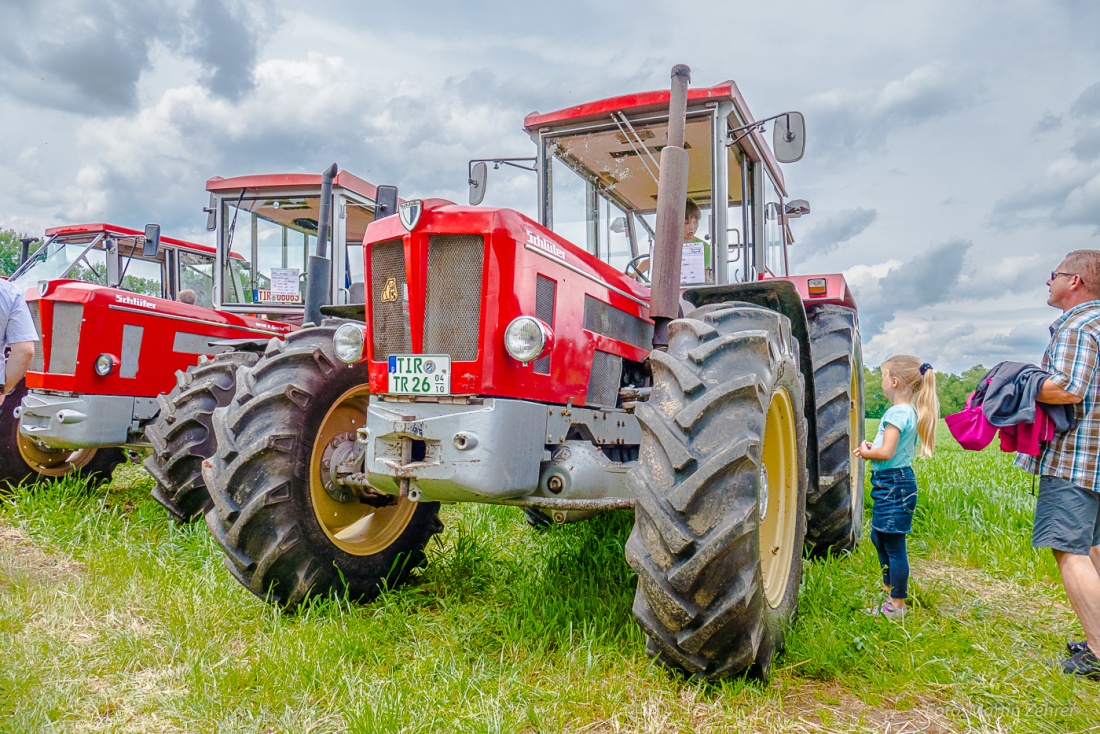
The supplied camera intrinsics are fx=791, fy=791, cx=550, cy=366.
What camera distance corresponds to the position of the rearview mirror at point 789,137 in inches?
158

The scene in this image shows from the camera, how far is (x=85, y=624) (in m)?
3.32

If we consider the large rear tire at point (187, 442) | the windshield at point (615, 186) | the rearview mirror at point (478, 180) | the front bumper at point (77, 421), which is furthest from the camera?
the front bumper at point (77, 421)

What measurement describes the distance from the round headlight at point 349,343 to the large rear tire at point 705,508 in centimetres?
128

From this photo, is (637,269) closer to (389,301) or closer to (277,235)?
(389,301)

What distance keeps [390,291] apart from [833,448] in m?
2.48

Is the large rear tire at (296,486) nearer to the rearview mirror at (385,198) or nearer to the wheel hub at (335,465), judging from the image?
the wheel hub at (335,465)

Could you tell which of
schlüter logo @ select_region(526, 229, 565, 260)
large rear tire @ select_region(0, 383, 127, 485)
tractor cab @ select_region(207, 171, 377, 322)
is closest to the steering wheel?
schlüter logo @ select_region(526, 229, 565, 260)

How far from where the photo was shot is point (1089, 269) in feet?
10.5

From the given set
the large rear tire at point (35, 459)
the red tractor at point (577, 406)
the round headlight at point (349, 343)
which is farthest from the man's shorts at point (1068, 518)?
the large rear tire at point (35, 459)

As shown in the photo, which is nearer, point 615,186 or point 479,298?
point 479,298

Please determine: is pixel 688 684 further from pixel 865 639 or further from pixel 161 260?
pixel 161 260

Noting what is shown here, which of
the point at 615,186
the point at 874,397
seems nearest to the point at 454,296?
the point at 615,186

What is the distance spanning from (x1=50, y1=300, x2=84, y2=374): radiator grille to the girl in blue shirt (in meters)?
5.23

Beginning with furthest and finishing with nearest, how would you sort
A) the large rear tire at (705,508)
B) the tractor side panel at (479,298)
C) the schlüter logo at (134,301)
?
the schlüter logo at (134,301) < the tractor side panel at (479,298) < the large rear tire at (705,508)
